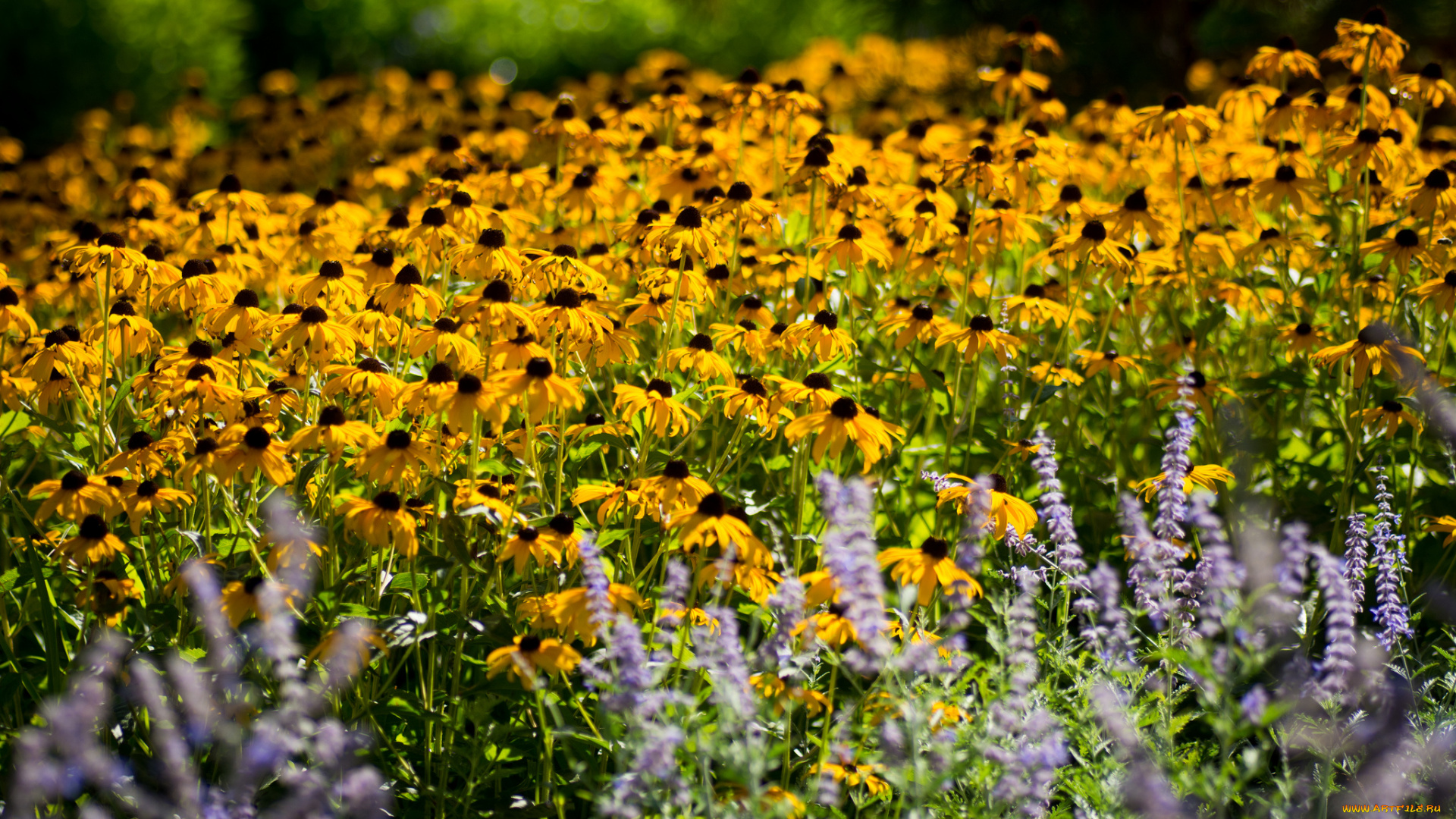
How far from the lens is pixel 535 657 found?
2383mm

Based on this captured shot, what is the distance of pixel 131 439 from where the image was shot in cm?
299

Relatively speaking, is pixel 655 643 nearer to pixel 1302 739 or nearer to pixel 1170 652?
pixel 1170 652

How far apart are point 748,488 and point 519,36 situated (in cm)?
1074

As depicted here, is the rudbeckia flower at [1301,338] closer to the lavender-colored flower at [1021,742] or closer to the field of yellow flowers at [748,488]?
the field of yellow flowers at [748,488]

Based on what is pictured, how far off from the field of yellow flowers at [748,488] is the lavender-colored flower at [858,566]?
1cm

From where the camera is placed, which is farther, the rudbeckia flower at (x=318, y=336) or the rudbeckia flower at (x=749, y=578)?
the rudbeckia flower at (x=318, y=336)

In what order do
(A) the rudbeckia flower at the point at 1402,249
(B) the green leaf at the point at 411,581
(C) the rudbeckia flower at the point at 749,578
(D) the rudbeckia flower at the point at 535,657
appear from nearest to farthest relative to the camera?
(D) the rudbeckia flower at the point at 535,657 → (C) the rudbeckia flower at the point at 749,578 → (B) the green leaf at the point at 411,581 → (A) the rudbeckia flower at the point at 1402,249

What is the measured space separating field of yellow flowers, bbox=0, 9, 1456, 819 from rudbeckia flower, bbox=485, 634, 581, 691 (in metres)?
0.01

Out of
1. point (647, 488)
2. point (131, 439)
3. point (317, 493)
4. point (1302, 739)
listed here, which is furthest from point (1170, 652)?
point (131, 439)

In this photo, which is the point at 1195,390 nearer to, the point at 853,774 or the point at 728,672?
the point at 853,774

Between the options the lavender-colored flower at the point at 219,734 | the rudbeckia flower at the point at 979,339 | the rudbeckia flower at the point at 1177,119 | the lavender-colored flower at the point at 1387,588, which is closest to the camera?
the lavender-colored flower at the point at 219,734

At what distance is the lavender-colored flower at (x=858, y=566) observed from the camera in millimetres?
1832

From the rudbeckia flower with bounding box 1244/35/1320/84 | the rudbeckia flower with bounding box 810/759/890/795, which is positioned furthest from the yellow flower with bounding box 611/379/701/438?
the rudbeckia flower with bounding box 1244/35/1320/84

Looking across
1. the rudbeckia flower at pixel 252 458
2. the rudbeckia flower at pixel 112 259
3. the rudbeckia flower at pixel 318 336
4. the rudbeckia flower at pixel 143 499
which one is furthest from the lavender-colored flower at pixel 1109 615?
the rudbeckia flower at pixel 112 259
